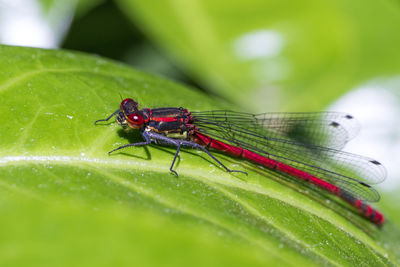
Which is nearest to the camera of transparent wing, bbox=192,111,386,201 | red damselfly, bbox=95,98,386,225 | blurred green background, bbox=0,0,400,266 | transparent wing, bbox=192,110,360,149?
red damselfly, bbox=95,98,386,225

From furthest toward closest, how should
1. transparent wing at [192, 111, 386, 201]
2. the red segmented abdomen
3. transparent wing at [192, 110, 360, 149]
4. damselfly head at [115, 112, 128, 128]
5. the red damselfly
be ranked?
1. transparent wing at [192, 110, 360, 149]
2. transparent wing at [192, 111, 386, 201]
3. the red segmented abdomen
4. the red damselfly
5. damselfly head at [115, 112, 128, 128]

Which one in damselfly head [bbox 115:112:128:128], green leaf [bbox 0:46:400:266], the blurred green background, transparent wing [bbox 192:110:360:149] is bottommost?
green leaf [bbox 0:46:400:266]

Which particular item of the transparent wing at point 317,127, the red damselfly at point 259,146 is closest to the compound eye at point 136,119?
the red damselfly at point 259,146

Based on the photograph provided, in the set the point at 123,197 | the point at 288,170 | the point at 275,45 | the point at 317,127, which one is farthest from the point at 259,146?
the point at 123,197

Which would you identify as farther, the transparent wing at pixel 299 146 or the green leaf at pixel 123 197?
the transparent wing at pixel 299 146

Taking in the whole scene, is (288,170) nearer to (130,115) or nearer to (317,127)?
(317,127)

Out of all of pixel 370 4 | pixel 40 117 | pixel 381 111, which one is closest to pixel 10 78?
pixel 40 117

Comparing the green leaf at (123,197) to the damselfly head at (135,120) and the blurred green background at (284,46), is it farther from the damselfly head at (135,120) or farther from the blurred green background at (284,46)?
the blurred green background at (284,46)

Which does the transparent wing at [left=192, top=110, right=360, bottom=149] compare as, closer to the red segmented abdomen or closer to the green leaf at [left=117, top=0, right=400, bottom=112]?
the green leaf at [left=117, top=0, right=400, bottom=112]

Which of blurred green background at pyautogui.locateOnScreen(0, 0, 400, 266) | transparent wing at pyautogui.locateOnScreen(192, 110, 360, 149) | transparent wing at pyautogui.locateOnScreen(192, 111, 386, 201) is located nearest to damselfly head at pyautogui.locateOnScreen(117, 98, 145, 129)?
transparent wing at pyautogui.locateOnScreen(192, 111, 386, 201)
